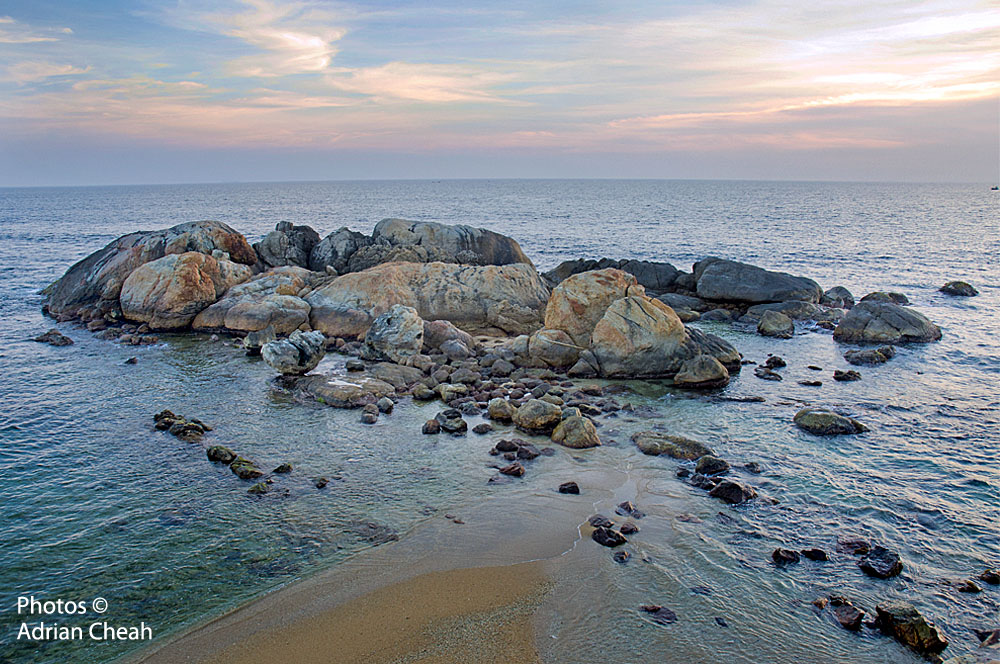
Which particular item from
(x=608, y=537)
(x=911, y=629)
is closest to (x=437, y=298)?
(x=608, y=537)

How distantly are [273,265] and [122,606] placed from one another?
28.2 meters

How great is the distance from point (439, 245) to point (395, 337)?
14.7m

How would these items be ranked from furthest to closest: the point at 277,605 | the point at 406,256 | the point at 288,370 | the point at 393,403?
the point at 406,256 < the point at 288,370 < the point at 393,403 < the point at 277,605

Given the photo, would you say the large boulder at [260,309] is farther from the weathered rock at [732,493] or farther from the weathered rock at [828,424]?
the weathered rock at [828,424]

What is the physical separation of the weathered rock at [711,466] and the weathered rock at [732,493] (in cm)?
95

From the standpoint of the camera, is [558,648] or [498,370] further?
[498,370]

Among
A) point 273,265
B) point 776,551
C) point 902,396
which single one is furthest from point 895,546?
point 273,265

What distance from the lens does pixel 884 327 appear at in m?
26.8

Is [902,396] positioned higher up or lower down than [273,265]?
lower down

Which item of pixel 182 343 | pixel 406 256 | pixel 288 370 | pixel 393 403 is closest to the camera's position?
pixel 393 403

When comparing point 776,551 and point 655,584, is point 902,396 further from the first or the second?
point 655,584

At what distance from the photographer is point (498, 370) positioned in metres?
22.0

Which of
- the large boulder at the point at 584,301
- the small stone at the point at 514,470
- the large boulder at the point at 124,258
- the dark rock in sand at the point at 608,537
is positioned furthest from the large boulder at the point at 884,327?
the large boulder at the point at 124,258

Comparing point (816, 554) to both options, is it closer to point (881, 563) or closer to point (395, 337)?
point (881, 563)
